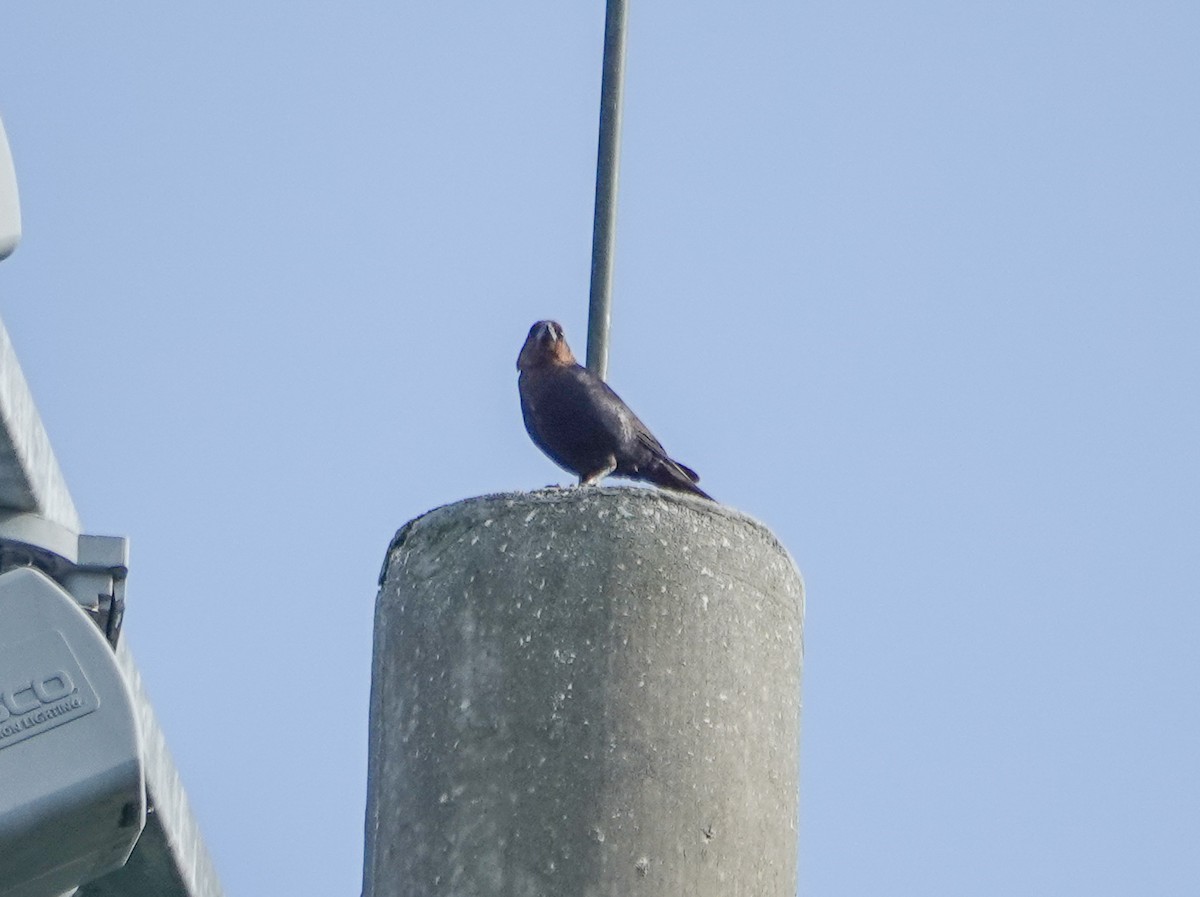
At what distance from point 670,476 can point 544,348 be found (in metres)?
0.53

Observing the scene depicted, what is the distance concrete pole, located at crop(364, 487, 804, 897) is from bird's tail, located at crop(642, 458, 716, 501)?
302 centimetres

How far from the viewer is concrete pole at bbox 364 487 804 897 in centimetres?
271

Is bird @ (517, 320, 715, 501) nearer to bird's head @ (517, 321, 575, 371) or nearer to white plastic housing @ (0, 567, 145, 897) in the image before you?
bird's head @ (517, 321, 575, 371)

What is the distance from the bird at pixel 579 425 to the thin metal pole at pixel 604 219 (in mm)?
2054

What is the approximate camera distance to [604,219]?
127 inches

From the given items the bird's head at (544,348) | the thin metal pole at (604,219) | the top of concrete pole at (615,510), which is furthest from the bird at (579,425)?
the top of concrete pole at (615,510)

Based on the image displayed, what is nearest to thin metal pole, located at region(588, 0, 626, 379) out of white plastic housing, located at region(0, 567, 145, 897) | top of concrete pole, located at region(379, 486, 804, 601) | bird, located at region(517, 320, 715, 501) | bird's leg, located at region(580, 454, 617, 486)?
top of concrete pole, located at region(379, 486, 804, 601)

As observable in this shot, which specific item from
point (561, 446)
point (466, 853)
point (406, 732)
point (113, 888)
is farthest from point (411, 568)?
point (561, 446)

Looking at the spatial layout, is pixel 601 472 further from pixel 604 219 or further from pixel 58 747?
pixel 58 747

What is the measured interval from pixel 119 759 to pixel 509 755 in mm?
1053

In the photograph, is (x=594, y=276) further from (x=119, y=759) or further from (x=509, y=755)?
(x=119, y=759)

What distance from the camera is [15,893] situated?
1750 millimetres

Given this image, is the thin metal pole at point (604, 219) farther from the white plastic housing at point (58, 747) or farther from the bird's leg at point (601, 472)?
the bird's leg at point (601, 472)

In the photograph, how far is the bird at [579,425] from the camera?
572 centimetres
